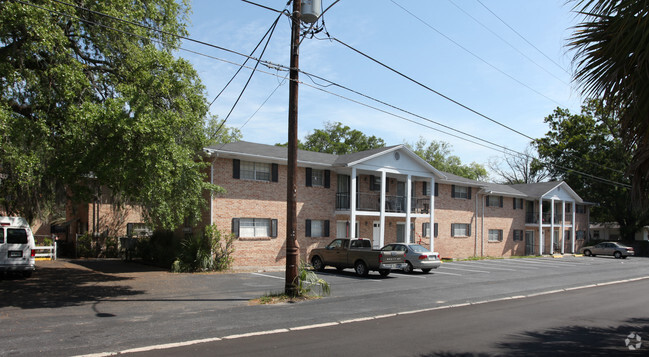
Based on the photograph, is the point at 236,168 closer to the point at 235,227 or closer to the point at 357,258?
the point at 235,227

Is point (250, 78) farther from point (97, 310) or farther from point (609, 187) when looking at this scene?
point (609, 187)

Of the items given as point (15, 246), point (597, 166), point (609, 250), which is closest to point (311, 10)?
point (15, 246)

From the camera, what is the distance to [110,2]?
14.1 m

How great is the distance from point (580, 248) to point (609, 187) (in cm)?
801

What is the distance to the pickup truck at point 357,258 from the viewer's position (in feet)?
62.2

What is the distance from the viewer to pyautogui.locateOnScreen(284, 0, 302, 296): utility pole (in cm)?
1317

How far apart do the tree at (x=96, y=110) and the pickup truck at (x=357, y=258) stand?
759 cm

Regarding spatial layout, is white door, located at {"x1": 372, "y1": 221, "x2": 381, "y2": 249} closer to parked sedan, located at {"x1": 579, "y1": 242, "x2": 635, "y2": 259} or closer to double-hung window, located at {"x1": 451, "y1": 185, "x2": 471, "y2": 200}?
double-hung window, located at {"x1": 451, "y1": 185, "x2": 471, "y2": 200}

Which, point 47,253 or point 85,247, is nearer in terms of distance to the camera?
point 47,253

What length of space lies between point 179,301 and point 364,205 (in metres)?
15.5

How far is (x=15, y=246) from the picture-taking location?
16500 millimetres

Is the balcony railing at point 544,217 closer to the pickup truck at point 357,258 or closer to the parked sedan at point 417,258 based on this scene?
the parked sedan at point 417,258

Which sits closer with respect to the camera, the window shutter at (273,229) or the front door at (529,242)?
the window shutter at (273,229)

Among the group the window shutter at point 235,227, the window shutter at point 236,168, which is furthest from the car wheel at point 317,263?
the window shutter at point 236,168
